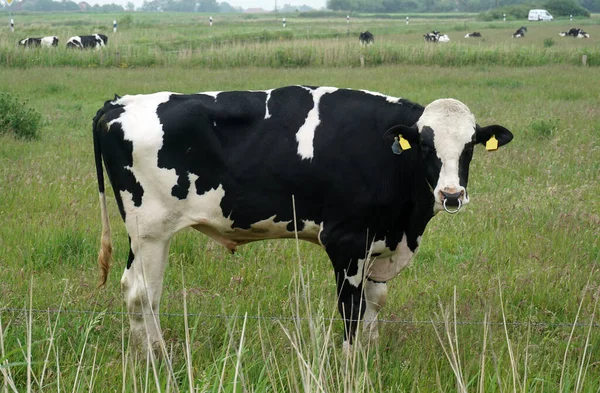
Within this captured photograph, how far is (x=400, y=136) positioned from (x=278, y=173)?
2.78 feet

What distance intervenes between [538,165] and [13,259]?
6.72 meters

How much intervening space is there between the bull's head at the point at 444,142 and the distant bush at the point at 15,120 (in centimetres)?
829

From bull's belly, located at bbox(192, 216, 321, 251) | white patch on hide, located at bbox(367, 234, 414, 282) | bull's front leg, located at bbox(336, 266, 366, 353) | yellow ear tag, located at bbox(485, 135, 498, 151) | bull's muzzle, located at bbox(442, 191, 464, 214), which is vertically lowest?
bull's front leg, located at bbox(336, 266, 366, 353)

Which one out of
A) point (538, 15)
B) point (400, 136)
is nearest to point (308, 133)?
point (400, 136)

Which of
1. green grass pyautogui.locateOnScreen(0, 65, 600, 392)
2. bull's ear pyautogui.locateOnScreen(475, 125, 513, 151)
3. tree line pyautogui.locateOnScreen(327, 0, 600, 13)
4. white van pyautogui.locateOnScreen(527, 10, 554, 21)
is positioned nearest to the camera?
green grass pyautogui.locateOnScreen(0, 65, 600, 392)

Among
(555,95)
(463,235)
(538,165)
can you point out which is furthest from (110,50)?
(463,235)

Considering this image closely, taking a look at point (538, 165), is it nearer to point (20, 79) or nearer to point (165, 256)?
point (165, 256)

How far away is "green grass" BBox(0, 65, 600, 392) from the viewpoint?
4.15m

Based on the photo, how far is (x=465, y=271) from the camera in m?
6.27

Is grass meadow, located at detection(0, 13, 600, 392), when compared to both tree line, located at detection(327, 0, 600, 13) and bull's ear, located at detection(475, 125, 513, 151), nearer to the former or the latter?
bull's ear, located at detection(475, 125, 513, 151)

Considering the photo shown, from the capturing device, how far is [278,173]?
4922 mm

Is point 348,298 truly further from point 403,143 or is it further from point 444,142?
point 444,142

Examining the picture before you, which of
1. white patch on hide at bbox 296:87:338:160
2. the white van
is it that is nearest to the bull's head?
white patch on hide at bbox 296:87:338:160

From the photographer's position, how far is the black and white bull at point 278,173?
4.87m
